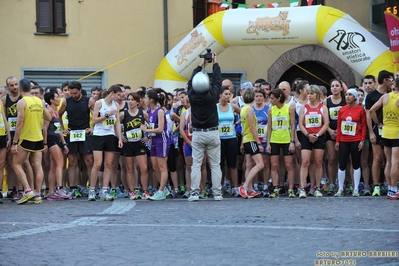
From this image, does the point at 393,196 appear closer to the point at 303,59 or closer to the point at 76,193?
the point at 76,193

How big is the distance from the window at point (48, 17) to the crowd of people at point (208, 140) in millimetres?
8760

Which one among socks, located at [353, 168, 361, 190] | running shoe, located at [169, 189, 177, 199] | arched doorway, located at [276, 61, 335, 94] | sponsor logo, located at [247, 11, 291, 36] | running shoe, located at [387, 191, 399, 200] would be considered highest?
sponsor logo, located at [247, 11, 291, 36]

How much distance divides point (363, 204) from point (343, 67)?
1515 cm

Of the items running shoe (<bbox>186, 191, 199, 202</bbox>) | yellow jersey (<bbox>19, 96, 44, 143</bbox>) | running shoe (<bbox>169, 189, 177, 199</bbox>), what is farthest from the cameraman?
yellow jersey (<bbox>19, 96, 44, 143</bbox>)

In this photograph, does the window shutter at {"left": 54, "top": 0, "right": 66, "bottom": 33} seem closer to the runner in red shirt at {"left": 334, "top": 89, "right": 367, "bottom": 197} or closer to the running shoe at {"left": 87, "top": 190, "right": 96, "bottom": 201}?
the running shoe at {"left": 87, "top": 190, "right": 96, "bottom": 201}

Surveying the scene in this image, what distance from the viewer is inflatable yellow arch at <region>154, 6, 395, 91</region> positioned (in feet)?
68.0

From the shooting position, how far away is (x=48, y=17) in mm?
25312

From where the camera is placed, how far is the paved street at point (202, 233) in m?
7.75

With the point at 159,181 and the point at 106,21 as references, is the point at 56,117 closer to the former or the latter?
the point at 159,181

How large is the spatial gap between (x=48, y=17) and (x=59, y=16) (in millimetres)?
329

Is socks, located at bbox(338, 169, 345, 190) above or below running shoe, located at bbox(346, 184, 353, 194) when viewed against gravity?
above

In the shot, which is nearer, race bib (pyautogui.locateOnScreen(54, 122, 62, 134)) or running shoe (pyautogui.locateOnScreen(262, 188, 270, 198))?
running shoe (pyautogui.locateOnScreen(262, 188, 270, 198))

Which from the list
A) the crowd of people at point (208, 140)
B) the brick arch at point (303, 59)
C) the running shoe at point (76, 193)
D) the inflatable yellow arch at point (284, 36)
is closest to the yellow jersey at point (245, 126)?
the crowd of people at point (208, 140)

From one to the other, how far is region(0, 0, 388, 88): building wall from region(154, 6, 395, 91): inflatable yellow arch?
3.32m
